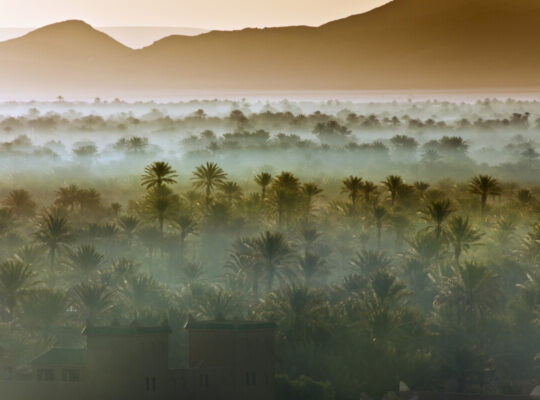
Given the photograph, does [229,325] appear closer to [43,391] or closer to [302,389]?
[43,391]

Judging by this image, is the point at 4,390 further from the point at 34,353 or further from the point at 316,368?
the point at 316,368

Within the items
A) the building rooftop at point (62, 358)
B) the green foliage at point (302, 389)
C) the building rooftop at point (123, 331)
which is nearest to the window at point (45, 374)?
the building rooftop at point (62, 358)

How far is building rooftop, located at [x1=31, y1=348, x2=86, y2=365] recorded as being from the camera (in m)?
157

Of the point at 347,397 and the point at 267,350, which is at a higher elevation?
the point at 267,350

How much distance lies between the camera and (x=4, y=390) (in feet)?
507

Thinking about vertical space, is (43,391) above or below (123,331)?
below

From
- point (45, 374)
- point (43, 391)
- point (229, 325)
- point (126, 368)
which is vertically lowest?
point (43, 391)

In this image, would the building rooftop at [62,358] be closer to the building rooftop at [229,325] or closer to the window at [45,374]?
the window at [45,374]

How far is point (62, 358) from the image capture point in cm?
15850

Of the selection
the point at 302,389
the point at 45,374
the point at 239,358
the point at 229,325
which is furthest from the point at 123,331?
the point at 302,389

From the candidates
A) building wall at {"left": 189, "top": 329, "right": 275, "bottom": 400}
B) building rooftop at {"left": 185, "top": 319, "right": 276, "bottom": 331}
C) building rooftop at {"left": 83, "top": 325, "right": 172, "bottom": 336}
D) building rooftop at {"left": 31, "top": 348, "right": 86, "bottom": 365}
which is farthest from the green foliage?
building rooftop at {"left": 31, "top": 348, "right": 86, "bottom": 365}

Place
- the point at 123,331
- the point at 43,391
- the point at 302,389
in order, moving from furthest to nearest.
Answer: the point at 302,389 < the point at 43,391 < the point at 123,331

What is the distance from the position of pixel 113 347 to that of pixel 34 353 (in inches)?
1893

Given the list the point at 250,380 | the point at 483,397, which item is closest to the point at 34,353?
the point at 250,380
